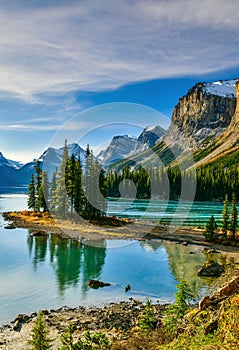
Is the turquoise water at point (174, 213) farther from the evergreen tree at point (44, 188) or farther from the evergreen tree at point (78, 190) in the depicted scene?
the evergreen tree at point (44, 188)

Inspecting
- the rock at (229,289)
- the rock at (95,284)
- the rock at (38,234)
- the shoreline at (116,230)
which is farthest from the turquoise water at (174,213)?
the rock at (229,289)

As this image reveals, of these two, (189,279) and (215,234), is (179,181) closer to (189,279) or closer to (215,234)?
(215,234)

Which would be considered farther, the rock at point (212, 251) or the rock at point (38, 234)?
the rock at point (38, 234)

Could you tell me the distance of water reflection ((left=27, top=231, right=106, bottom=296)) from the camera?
32544mm

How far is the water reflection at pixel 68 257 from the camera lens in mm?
32544

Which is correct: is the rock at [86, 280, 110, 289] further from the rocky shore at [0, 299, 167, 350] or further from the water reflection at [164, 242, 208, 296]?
the water reflection at [164, 242, 208, 296]

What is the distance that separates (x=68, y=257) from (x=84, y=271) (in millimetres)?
6766

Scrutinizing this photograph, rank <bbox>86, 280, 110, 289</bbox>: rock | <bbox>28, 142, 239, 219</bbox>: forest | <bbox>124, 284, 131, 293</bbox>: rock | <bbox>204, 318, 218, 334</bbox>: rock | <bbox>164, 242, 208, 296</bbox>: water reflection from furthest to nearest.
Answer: <bbox>28, 142, 239, 219</bbox>: forest, <bbox>164, 242, 208, 296</bbox>: water reflection, <bbox>86, 280, 110, 289</bbox>: rock, <bbox>124, 284, 131, 293</bbox>: rock, <bbox>204, 318, 218, 334</bbox>: rock

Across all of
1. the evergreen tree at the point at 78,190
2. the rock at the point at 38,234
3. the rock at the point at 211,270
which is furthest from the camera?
the evergreen tree at the point at 78,190

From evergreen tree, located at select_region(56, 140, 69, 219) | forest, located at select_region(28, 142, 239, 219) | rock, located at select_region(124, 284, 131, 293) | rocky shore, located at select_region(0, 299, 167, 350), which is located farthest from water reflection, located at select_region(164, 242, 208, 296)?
evergreen tree, located at select_region(56, 140, 69, 219)

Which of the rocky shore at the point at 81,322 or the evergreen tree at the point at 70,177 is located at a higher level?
the evergreen tree at the point at 70,177

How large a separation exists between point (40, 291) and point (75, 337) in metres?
10.2

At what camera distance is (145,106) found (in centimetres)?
4153

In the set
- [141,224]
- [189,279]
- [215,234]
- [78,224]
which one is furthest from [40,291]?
[141,224]
